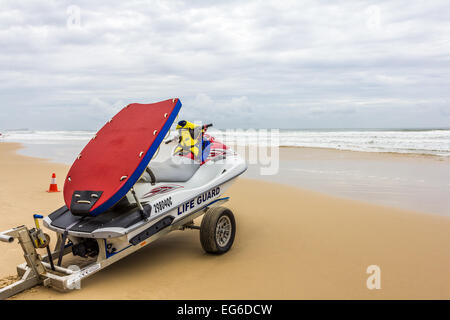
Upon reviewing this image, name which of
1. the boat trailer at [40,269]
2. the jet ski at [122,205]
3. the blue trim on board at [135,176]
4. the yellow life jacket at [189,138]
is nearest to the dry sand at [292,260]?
the boat trailer at [40,269]

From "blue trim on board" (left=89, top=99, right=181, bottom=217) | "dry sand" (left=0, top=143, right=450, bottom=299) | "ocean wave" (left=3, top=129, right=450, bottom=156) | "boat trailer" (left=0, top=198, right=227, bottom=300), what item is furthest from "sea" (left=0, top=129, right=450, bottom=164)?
"boat trailer" (left=0, top=198, right=227, bottom=300)

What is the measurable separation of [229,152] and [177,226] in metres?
1.89

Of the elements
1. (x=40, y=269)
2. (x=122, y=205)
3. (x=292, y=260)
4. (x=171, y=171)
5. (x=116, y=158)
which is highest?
(x=116, y=158)

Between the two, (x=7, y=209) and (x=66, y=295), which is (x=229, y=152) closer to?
(x=66, y=295)

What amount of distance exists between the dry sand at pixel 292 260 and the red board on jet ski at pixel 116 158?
98 cm

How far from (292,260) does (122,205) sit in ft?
7.59

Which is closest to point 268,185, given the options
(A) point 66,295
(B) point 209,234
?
(B) point 209,234

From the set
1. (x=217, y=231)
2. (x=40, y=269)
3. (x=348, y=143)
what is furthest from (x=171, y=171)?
(x=348, y=143)

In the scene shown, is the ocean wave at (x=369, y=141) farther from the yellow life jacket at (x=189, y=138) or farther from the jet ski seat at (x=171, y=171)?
the jet ski seat at (x=171, y=171)

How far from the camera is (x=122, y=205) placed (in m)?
4.02

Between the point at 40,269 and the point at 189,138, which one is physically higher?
the point at 189,138

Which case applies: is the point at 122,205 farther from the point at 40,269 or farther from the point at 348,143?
the point at 348,143

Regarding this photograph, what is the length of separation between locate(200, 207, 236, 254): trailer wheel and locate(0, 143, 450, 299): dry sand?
0.52ft

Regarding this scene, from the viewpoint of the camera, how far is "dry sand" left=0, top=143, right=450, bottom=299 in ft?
12.3
